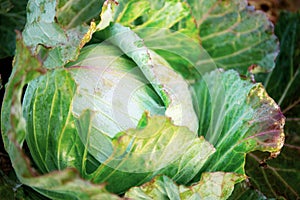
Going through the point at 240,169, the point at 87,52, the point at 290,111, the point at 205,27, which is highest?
the point at 87,52

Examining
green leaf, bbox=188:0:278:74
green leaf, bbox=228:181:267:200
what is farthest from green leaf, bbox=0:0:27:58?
green leaf, bbox=228:181:267:200

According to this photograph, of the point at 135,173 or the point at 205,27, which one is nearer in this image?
the point at 135,173

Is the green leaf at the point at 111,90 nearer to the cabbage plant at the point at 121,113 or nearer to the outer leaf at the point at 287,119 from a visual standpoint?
the cabbage plant at the point at 121,113

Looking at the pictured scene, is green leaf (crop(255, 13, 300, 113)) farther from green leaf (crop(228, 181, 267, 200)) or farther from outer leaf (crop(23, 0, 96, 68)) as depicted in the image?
outer leaf (crop(23, 0, 96, 68))

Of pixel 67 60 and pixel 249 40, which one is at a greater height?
pixel 67 60

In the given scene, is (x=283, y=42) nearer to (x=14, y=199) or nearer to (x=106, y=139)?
(x=106, y=139)

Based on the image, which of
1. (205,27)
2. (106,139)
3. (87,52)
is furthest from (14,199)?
(205,27)

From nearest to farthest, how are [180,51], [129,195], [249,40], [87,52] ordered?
[129,195] → [87,52] → [180,51] → [249,40]
